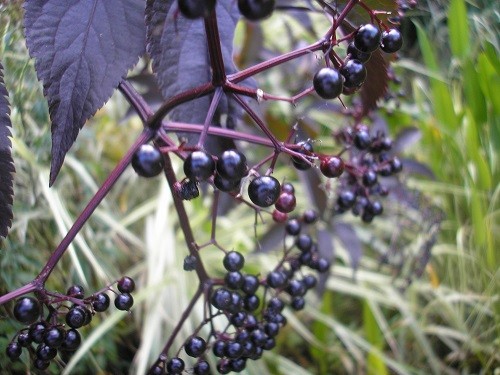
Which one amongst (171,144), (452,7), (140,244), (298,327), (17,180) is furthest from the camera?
(140,244)

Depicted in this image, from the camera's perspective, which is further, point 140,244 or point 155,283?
point 140,244

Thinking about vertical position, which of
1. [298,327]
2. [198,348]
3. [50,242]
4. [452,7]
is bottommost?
[298,327]

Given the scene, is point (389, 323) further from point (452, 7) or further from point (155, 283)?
point (452, 7)

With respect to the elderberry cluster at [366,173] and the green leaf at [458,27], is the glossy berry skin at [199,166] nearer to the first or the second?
the elderberry cluster at [366,173]

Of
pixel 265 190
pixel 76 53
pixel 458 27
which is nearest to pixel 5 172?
pixel 76 53

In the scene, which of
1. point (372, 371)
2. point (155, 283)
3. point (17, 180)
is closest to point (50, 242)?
point (17, 180)

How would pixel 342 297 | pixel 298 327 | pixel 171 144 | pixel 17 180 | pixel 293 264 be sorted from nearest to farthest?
pixel 171 144, pixel 293 264, pixel 17 180, pixel 298 327, pixel 342 297
